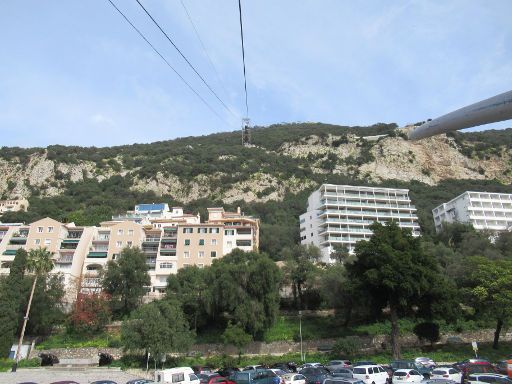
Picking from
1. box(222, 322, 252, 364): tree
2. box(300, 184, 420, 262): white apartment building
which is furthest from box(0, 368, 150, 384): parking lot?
box(300, 184, 420, 262): white apartment building

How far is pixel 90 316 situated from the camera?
2127 inches

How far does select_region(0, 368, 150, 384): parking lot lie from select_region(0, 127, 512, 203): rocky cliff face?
104917mm

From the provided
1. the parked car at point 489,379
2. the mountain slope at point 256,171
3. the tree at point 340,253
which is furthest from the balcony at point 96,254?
the parked car at point 489,379

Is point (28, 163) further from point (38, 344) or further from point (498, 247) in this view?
point (498, 247)

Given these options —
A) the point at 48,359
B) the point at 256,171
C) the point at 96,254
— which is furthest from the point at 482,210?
the point at 48,359

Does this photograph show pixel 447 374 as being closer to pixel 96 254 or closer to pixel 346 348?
pixel 346 348

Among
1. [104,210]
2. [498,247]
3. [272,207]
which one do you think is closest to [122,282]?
[104,210]

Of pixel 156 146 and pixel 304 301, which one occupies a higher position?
pixel 156 146

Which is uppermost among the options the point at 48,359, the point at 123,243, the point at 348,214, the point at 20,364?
the point at 348,214

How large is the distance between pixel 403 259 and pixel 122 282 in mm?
38247

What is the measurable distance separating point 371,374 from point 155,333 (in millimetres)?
23063

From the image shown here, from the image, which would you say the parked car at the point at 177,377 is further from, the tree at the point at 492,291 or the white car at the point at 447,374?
the tree at the point at 492,291

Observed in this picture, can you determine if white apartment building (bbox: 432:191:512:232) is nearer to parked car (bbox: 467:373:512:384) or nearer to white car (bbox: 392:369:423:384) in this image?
white car (bbox: 392:369:423:384)

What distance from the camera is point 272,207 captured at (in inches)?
5207
